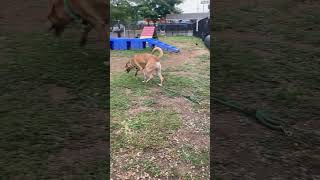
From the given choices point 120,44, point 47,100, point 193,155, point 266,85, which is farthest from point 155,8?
point 193,155

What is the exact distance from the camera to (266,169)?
2207 millimetres

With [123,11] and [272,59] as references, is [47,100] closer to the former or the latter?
[272,59]

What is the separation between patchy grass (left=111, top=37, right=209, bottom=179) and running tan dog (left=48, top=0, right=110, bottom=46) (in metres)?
0.96

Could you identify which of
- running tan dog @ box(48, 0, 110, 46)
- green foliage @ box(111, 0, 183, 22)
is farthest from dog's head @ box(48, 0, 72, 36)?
green foliage @ box(111, 0, 183, 22)

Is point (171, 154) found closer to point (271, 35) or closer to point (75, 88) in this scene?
point (75, 88)

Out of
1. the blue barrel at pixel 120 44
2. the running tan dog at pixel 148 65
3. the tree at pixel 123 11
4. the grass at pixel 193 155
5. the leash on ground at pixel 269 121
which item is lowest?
the grass at pixel 193 155

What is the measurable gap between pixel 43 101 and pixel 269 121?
6.32ft

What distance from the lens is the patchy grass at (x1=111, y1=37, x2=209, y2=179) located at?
2.55 metres

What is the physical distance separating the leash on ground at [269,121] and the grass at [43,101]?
115cm

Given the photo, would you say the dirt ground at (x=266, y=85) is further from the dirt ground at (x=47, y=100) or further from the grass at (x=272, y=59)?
the dirt ground at (x=47, y=100)

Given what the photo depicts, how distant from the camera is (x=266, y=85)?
10.6 ft

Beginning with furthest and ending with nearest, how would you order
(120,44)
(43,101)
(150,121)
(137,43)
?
(137,43) → (120,44) → (150,121) → (43,101)

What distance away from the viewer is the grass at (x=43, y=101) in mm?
2312

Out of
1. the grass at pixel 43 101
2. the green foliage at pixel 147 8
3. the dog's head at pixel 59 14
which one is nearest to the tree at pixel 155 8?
the green foliage at pixel 147 8
